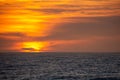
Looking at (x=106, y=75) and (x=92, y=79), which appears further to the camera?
(x=106, y=75)

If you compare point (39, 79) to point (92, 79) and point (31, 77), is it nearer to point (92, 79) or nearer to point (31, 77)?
point (31, 77)

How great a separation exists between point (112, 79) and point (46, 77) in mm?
9712

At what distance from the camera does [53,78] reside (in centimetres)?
5862

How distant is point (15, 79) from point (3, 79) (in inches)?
79.8

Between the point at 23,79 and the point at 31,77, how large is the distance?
8.79 ft

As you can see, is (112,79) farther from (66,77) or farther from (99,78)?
(66,77)

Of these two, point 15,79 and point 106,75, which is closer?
point 15,79

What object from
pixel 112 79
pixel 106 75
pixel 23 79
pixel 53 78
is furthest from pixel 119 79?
pixel 23 79

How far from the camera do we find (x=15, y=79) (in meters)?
57.9

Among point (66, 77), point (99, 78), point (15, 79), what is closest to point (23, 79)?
point (15, 79)

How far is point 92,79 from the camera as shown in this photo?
58.0 metres

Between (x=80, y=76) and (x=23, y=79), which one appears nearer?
(x=23, y=79)

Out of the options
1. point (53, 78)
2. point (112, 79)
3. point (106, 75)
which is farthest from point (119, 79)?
point (53, 78)

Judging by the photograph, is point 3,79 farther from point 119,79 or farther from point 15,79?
point 119,79
